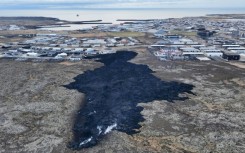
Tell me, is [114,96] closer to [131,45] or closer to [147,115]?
[147,115]

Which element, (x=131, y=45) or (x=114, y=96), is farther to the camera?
(x=131, y=45)

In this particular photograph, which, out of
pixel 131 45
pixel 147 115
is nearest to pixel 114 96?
pixel 147 115

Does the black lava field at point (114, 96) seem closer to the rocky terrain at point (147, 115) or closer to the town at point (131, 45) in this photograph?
the rocky terrain at point (147, 115)

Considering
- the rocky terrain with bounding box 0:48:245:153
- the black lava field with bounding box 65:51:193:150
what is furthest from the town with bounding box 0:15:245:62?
the black lava field with bounding box 65:51:193:150

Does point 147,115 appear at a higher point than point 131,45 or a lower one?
lower

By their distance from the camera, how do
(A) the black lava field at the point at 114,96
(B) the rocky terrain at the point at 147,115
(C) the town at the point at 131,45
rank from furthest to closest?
(C) the town at the point at 131,45 < (A) the black lava field at the point at 114,96 < (B) the rocky terrain at the point at 147,115

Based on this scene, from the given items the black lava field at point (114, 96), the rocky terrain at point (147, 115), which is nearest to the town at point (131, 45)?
the rocky terrain at point (147, 115)

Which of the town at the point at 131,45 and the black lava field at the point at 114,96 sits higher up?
the town at the point at 131,45
